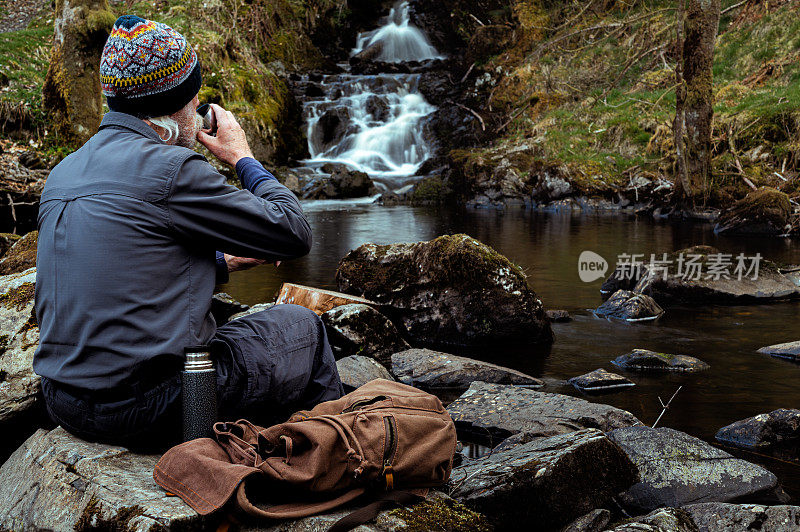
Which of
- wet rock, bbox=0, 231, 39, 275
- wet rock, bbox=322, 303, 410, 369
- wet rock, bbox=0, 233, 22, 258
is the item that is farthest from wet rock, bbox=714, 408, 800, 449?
wet rock, bbox=0, 233, 22, 258

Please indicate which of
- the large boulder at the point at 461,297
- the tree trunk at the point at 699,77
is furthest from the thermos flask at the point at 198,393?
the tree trunk at the point at 699,77

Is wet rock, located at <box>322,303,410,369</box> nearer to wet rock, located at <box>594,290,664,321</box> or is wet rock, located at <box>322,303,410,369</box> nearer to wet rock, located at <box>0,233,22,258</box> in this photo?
wet rock, located at <box>594,290,664,321</box>

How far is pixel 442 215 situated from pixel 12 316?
14.9 metres

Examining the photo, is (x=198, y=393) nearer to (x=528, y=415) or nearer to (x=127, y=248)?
(x=127, y=248)

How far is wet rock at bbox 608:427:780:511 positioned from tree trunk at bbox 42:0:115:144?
367 inches

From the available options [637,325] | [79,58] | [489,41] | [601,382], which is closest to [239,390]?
[601,382]

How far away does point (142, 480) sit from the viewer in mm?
2443

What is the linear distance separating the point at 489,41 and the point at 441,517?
30.1 metres

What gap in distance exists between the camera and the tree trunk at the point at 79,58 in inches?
375

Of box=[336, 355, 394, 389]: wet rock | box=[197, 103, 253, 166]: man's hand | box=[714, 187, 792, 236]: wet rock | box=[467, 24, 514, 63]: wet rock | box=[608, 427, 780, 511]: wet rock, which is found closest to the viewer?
box=[197, 103, 253, 166]: man's hand

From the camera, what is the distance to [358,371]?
480 centimetres

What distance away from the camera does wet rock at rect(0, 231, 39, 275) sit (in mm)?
6191

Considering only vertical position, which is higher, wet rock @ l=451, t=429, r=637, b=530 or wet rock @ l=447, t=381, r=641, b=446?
wet rock @ l=451, t=429, r=637, b=530

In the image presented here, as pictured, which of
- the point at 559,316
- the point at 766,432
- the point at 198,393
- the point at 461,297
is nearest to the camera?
the point at 198,393
